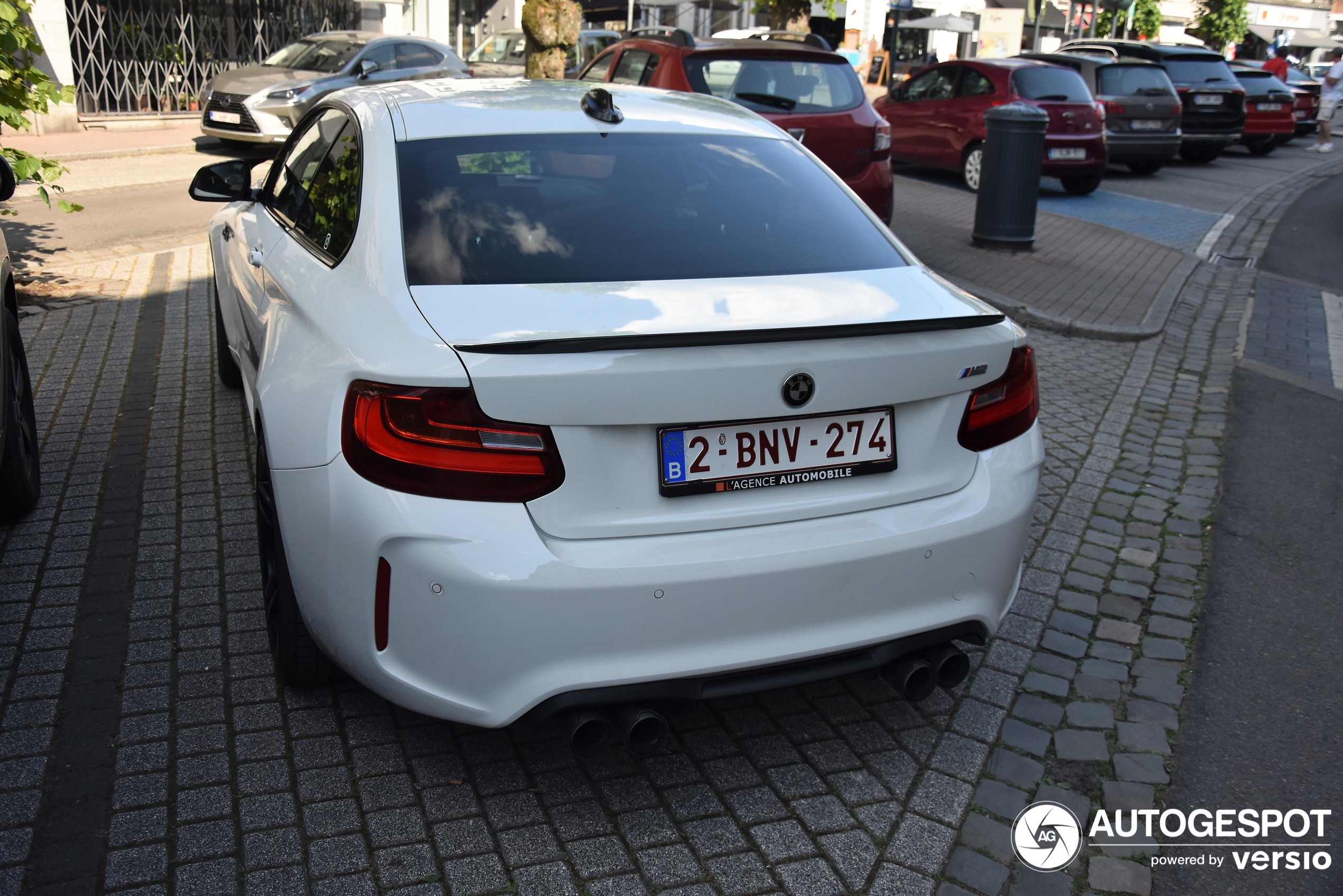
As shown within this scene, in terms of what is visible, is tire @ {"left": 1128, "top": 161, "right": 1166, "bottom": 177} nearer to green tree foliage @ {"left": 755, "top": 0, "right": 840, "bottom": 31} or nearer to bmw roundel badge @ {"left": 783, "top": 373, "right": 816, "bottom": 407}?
green tree foliage @ {"left": 755, "top": 0, "right": 840, "bottom": 31}

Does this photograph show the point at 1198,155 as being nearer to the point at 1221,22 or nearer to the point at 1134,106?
the point at 1134,106

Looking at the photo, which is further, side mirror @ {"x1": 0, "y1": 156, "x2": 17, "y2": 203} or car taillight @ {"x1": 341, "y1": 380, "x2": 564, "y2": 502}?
side mirror @ {"x1": 0, "y1": 156, "x2": 17, "y2": 203}

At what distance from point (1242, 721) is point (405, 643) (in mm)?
2493

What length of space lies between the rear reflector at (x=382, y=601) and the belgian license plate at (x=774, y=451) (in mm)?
621

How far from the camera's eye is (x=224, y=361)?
19.7 feet

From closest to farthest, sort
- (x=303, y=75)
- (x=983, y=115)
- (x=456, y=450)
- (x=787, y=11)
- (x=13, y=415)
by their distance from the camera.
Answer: (x=456, y=450) → (x=13, y=415) → (x=983, y=115) → (x=303, y=75) → (x=787, y=11)

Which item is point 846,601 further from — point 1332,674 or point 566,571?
point 1332,674

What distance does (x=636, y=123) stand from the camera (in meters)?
3.66

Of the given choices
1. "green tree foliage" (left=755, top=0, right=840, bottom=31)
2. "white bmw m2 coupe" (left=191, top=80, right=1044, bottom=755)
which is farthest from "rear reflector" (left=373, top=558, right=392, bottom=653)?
"green tree foliage" (left=755, top=0, right=840, bottom=31)

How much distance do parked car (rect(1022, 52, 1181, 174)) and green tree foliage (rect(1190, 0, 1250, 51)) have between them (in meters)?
57.5

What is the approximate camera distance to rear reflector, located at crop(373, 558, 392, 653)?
258cm

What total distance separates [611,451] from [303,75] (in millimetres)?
15809

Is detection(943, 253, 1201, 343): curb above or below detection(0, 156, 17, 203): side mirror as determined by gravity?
below

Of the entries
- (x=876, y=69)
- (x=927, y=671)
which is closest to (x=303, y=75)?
(x=927, y=671)
